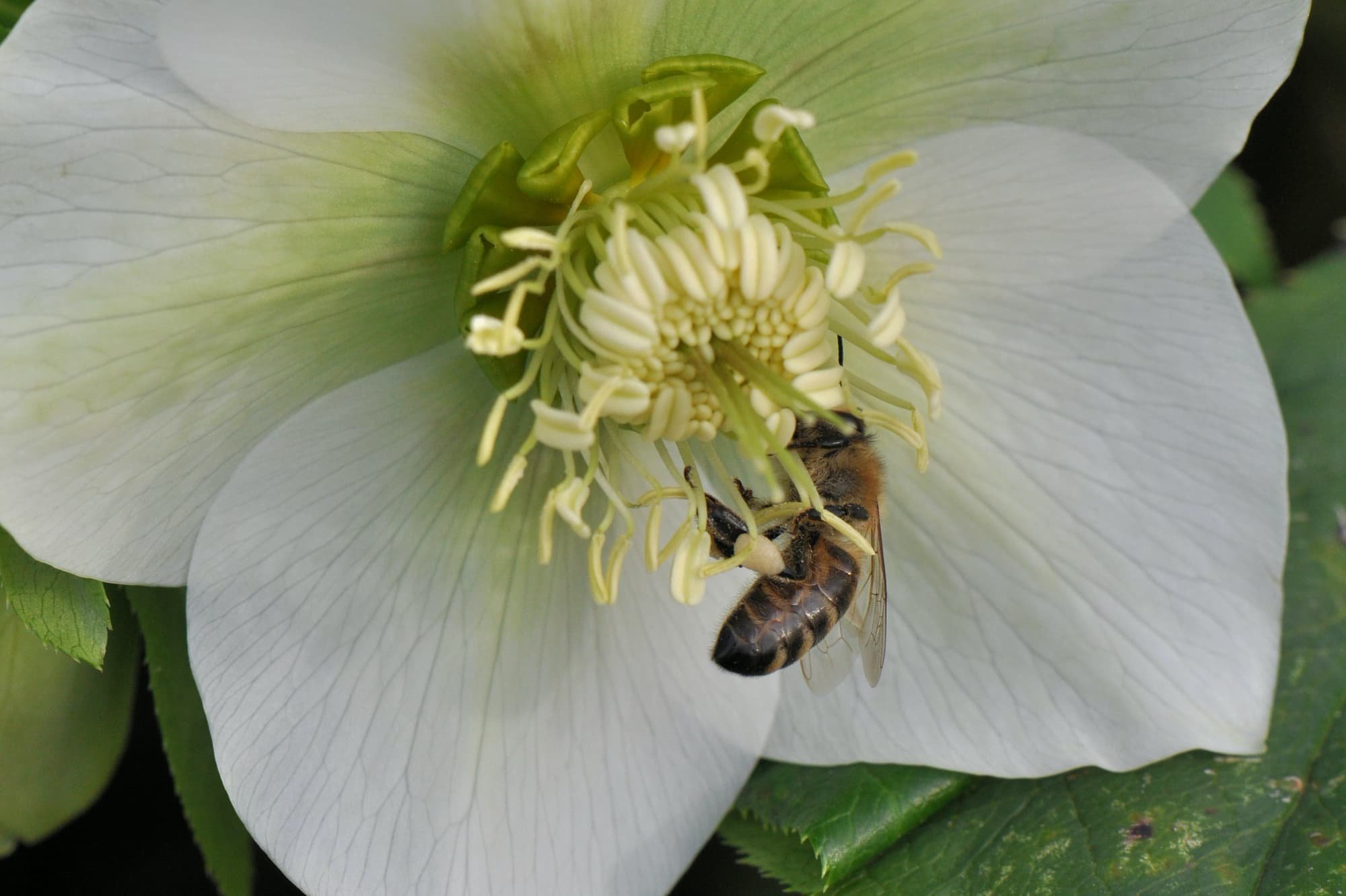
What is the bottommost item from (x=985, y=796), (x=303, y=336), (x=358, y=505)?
(x=985, y=796)

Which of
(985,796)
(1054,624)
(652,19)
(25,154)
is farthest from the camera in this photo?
(985,796)

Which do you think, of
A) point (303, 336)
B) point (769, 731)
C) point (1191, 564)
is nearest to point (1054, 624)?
point (1191, 564)

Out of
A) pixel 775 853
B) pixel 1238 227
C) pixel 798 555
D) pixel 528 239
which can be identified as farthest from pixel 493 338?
pixel 1238 227

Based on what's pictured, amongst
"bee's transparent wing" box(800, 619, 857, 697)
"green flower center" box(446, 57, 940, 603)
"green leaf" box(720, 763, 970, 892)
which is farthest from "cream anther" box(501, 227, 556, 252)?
"green leaf" box(720, 763, 970, 892)

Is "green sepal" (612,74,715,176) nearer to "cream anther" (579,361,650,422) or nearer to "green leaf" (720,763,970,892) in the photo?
"cream anther" (579,361,650,422)

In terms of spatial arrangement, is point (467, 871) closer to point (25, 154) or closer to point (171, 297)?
point (171, 297)

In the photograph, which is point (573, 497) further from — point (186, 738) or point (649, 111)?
point (186, 738)

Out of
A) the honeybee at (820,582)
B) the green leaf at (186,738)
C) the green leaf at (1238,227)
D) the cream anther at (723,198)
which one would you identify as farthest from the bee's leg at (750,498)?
the green leaf at (1238,227)
